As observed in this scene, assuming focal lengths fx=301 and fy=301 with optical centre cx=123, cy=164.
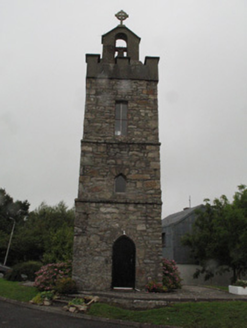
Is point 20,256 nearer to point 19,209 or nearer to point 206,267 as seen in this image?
point 19,209

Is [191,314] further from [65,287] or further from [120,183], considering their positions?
[120,183]

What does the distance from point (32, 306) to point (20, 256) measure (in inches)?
929

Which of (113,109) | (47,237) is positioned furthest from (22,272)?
(47,237)

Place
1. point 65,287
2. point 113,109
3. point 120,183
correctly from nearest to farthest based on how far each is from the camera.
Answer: point 65,287 < point 120,183 < point 113,109

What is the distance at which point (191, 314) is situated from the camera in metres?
7.50

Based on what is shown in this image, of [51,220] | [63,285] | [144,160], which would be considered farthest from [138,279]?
[51,220]

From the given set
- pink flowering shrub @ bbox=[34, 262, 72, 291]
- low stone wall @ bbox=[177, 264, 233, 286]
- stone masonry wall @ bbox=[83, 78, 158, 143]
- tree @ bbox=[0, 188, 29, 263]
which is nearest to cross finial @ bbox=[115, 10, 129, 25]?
stone masonry wall @ bbox=[83, 78, 158, 143]

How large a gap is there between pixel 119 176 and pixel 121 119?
258cm

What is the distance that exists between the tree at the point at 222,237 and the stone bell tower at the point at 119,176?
7.70 m

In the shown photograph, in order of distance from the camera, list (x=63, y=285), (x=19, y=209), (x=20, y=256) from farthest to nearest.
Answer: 1. (x=19, y=209)
2. (x=20, y=256)
3. (x=63, y=285)

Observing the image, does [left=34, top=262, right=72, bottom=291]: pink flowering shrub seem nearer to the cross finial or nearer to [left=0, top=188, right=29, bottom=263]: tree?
the cross finial

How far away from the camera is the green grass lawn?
7.00m

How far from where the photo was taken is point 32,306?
901cm

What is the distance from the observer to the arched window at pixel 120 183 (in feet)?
38.8
